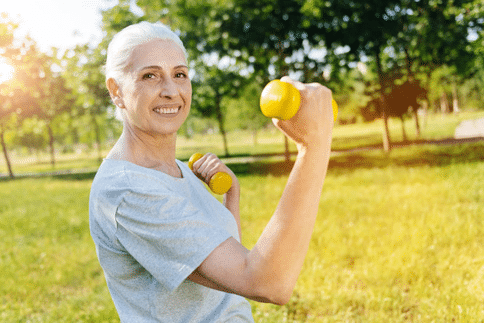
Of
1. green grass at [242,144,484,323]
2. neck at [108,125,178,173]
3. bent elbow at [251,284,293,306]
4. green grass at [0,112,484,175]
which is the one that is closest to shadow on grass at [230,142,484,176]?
green grass at [242,144,484,323]

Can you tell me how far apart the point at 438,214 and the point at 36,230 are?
747 cm

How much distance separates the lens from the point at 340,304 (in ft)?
11.8

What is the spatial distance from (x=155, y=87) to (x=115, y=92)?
Answer: 0.17 metres

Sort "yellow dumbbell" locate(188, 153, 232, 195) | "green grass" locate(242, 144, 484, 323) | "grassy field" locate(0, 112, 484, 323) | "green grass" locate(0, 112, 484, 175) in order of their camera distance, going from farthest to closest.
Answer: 1. "green grass" locate(0, 112, 484, 175)
2. "grassy field" locate(0, 112, 484, 323)
3. "green grass" locate(242, 144, 484, 323)
4. "yellow dumbbell" locate(188, 153, 232, 195)

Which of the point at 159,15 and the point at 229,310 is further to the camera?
the point at 159,15

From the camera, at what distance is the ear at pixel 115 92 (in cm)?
136

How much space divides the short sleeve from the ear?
447 millimetres

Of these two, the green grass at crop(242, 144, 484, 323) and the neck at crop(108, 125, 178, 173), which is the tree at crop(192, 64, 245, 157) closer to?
the green grass at crop(242, 144, 484, 323)

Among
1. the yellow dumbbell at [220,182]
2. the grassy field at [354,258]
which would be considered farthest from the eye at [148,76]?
the grassy field at [354,258]

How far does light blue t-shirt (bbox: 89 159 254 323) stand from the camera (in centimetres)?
102

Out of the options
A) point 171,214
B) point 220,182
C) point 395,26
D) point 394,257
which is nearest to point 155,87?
point 171,214

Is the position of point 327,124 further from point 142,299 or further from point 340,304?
point 340,304

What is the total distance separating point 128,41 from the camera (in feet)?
4.16

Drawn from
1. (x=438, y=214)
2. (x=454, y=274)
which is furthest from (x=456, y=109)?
(x=454, y=274)
